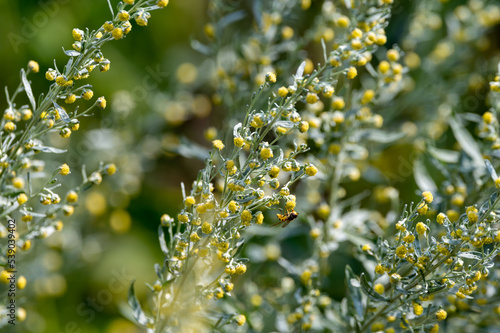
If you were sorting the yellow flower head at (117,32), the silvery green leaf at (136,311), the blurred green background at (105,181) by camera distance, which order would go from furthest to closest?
1. the blurred green background at (105,181)
2. the silvery green leaf at (136,311)
3. the yellow flower head at (117,32)

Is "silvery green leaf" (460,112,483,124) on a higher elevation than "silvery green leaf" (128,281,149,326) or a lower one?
lower

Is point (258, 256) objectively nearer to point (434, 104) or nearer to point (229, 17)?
point (229, 17)

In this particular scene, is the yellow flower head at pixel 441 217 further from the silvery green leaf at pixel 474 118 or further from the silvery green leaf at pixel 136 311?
the silvery green leaf at pixel 136 311

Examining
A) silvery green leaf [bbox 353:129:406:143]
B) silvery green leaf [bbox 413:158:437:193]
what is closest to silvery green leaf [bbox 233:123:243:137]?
silvery green leaf [bbox 353:129:406:143]

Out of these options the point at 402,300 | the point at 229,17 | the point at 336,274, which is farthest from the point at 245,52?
the point at 402,300

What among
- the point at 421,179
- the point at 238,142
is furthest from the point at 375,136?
the point at 238,142

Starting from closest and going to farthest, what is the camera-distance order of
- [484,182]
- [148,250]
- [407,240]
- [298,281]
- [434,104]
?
1. [407,240]
2. [484,182]
3. [298,281]
4. [434,104]
5. [148,250]

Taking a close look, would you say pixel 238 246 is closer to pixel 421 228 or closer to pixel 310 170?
pixel 310 170

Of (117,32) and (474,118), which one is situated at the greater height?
(117,32)

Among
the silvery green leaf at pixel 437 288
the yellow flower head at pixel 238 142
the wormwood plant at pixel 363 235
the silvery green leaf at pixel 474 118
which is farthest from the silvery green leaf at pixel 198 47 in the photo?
the silvery green leaf at pixel 437 288

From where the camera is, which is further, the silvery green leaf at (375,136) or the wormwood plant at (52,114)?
the silvery green leaf at (375,136)

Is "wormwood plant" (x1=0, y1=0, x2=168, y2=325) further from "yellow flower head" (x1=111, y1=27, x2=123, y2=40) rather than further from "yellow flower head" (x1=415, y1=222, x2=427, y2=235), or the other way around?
"yellow flower head" (x1=415, y1=222, x2=427, y2=235)
